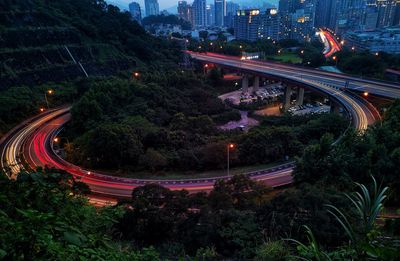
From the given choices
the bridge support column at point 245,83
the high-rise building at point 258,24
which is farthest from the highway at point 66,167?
the high-rise building at point 258,24

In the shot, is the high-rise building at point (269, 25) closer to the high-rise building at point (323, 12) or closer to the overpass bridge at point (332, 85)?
the high-rise building at point (323, 12)

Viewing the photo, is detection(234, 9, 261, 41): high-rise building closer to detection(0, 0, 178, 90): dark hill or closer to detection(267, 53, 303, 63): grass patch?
detection(267, 53, 303, 63): grass patch

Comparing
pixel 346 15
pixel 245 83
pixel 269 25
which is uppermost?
pixel 346 15

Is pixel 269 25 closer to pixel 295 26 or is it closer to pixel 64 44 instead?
pixel 295 26

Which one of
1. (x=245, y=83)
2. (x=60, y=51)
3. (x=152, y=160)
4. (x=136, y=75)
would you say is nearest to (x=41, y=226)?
(x=152, y=160)

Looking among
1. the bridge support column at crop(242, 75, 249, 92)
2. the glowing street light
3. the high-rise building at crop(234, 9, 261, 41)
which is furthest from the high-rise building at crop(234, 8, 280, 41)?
the glowing street light

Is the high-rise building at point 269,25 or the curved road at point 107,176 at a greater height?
the high-rise building at point 269,25

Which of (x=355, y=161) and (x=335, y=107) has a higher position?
(x=355, y=161)
